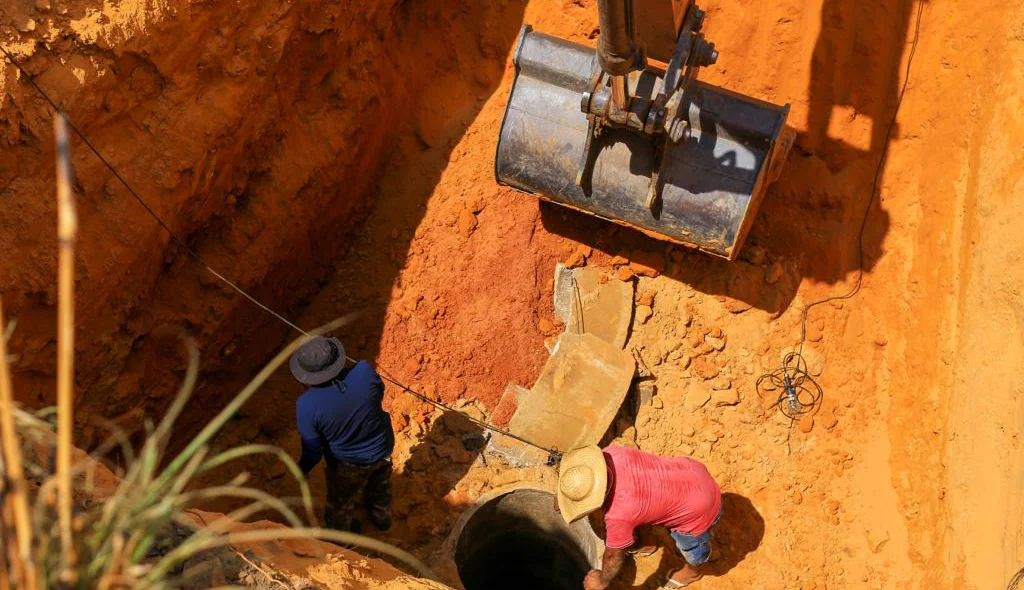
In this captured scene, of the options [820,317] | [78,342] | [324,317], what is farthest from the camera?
[324,317]

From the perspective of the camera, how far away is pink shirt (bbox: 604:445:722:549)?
4180mm

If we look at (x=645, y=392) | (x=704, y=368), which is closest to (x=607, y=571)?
(x=645, y=392)

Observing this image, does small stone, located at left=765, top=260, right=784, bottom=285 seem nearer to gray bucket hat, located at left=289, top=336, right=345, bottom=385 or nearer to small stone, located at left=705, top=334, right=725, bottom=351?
small stone, located at left=705, top=334, right=725, bottom=351

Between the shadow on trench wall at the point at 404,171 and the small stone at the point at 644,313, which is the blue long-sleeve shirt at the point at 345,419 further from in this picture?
the small stone at the point at 644,313

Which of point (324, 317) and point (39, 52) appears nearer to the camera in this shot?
point (39, 52)

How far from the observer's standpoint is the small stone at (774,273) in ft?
18.3

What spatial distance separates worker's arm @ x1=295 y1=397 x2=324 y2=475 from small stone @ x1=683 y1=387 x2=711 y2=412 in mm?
2478

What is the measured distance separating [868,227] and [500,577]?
11.8 feet

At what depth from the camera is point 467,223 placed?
579 cm

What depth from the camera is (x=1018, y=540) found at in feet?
13.1

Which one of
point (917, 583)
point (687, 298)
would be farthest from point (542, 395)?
point (917, 583)

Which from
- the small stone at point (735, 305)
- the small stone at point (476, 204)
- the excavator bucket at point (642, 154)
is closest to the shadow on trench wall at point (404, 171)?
the small stone at point (476, 204)

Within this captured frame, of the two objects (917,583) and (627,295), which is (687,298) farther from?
(917,583)

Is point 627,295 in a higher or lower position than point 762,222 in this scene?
lower
